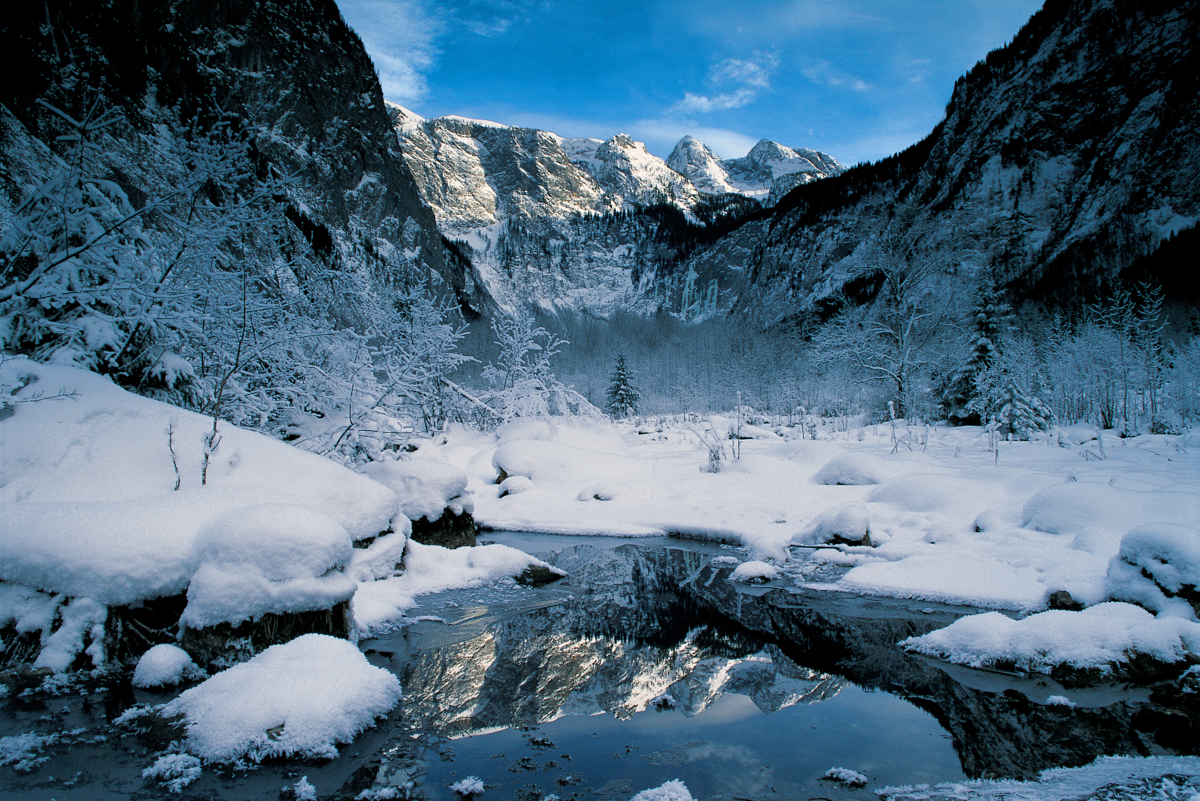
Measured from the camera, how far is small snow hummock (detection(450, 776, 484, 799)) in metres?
2.60

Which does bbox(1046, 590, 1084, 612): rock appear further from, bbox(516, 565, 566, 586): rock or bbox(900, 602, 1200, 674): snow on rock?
bbox(516, 565, 566, 586): rock

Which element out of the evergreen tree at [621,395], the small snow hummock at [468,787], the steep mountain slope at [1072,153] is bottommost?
the small snow hummock at [468,787]

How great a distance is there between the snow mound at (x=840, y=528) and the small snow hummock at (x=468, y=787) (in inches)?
224

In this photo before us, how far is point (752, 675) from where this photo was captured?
156 inches

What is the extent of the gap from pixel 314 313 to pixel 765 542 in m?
10.5

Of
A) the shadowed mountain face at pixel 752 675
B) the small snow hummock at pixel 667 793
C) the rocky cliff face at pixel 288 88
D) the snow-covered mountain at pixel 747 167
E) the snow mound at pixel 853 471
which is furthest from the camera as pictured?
the snow-covered mountain at pixel 747 167

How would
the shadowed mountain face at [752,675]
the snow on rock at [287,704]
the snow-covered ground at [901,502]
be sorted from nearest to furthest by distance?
the snow on rock at [287,704] → the shadowed mountain face at [752,675] → the snow-covered ground at [901,502]

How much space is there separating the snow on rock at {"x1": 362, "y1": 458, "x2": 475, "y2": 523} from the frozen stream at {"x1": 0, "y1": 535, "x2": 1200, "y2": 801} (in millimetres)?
2626

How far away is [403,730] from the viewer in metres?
3.17

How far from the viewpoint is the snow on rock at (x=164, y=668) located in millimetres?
3453

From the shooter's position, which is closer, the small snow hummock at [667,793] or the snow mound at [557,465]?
the small snow hummock at [667,793]

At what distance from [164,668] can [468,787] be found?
231cm

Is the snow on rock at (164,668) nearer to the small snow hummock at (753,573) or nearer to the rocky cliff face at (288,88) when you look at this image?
the small snow hummock at (753,573)

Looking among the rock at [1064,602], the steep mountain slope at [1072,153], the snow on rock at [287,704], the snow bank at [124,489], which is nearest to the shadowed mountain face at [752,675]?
the snow on rock at [287,704]
